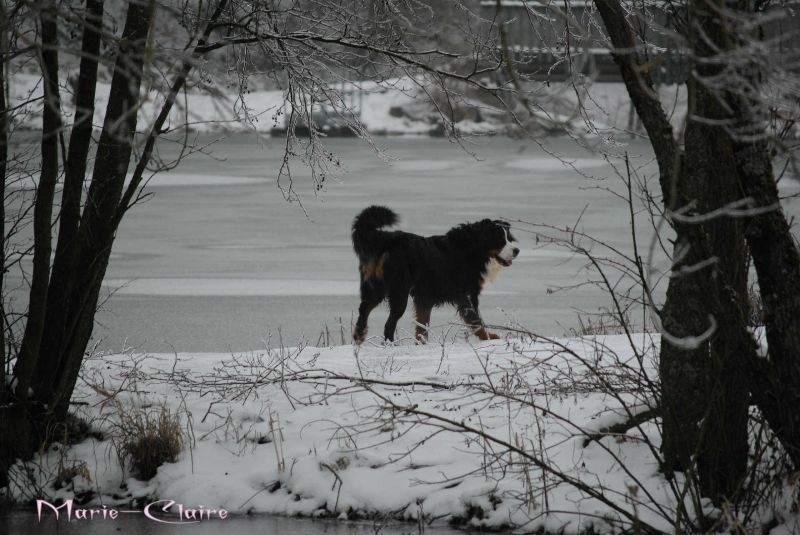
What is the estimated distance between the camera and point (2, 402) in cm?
540

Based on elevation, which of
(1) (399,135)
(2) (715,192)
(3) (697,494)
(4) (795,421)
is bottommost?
(3) (697,494)

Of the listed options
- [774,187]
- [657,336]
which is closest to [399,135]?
[657,336]

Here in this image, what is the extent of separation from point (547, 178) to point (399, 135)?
1515cm

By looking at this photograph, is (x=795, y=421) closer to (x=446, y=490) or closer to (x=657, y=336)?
(x=446, y=490)

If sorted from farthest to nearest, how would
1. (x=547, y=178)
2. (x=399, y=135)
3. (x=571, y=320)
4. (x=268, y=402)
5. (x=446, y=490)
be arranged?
1. (x=399, y=135)
2. (x=547, y=178)
3. (x=571, y=320)
4. (x=268, y=402)
5. (x=446, y=490)

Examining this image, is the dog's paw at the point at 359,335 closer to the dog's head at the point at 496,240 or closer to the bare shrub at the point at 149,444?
the dog's head at the point at 496,240

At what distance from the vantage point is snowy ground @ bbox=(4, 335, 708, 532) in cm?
471

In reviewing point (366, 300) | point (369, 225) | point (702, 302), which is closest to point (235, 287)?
point (366, 300)

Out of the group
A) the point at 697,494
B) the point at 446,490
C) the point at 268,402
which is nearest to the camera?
the point at 697,494

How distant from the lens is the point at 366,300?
857cm

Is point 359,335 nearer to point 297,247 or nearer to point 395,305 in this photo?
point 395,305

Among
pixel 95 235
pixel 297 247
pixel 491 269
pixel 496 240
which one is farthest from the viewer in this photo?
pixel 297 247
